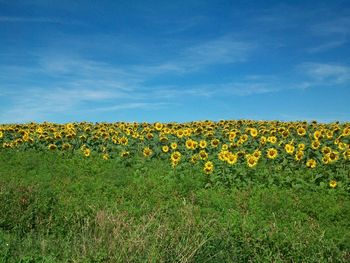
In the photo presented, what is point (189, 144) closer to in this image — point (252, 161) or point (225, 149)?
point (225, 149)

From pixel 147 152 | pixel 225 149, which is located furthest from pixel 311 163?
pixel 147 152

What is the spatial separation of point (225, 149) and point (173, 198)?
410 centimetres

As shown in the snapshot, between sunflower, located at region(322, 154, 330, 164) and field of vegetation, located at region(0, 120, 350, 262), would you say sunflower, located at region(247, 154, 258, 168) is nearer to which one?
field of vegetation, located at region(0, 120, 350, 262)

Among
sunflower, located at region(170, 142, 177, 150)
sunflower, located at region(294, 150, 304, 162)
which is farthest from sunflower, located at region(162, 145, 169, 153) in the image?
sunflower, located at region(294, 150, 304, 162)

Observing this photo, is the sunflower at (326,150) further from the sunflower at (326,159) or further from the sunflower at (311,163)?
the sunflower at (311,163)

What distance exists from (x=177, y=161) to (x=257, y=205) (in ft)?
13.7

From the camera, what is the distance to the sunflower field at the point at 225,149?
13359 mm

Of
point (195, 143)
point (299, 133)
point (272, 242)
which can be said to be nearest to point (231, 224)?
point (272, 242)

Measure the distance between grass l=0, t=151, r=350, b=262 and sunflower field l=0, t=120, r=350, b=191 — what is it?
542 millimetres

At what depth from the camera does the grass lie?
321 inches

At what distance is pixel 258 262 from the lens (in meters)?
8.63

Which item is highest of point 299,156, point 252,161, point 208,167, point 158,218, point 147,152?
point 147,152

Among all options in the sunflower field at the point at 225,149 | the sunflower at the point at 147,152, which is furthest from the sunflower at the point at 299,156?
the sunflower at the point at 147,152

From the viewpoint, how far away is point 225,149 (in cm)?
1580
